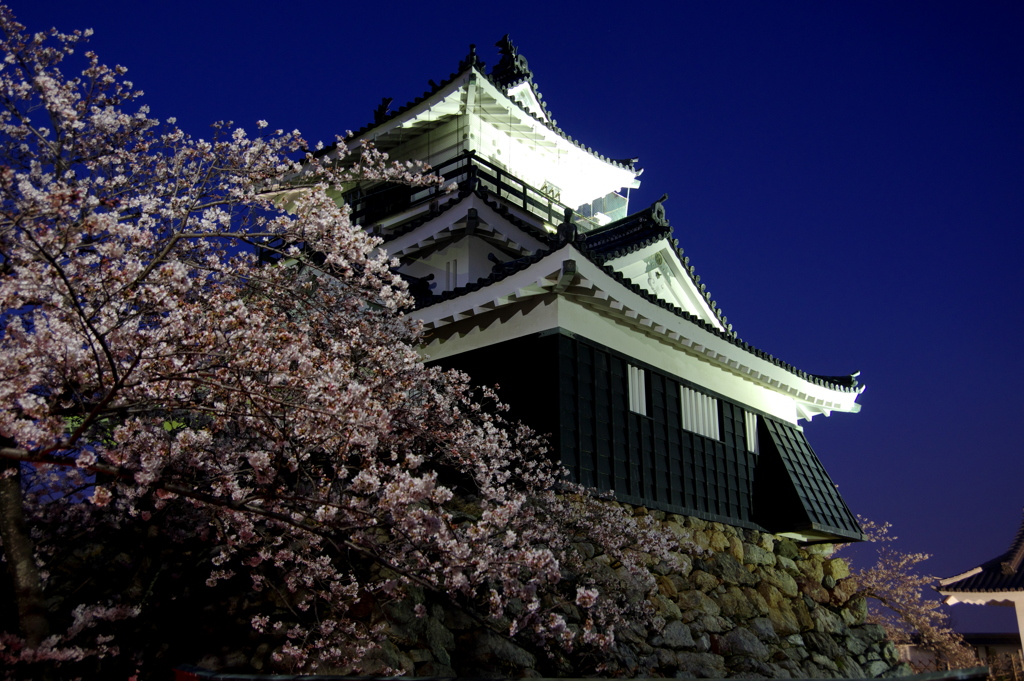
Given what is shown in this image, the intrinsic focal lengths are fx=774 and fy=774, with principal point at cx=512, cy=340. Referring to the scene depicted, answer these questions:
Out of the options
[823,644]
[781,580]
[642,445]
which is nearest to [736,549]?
[781,580]

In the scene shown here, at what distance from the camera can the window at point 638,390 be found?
38.7 ft

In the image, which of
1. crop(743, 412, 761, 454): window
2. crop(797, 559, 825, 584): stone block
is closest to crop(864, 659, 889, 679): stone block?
crop(797, 559, 825, 584): stone block

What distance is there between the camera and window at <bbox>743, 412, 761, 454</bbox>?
14.5 meters

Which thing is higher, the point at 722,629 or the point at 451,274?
the point at 451,274

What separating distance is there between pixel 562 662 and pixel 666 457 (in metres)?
4.72

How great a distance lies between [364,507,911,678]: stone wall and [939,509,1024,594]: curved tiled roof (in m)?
7.16

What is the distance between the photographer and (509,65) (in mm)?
22297

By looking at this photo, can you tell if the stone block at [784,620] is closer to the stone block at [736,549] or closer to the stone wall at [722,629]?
the stone wall at [722,629]

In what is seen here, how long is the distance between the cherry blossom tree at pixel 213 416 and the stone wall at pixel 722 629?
1.14 feet

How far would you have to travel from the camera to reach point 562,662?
808 cm

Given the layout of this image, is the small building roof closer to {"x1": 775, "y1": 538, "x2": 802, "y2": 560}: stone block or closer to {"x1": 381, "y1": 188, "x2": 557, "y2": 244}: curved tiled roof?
{"x1": 381, "y1": 188, "x2": 557, "y2": 244}: curved tiled roof

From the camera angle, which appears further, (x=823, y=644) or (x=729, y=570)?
(x=823, y=644)

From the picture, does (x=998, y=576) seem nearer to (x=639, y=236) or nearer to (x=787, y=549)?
(x=787, y=549)

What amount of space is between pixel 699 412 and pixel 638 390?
197cm
